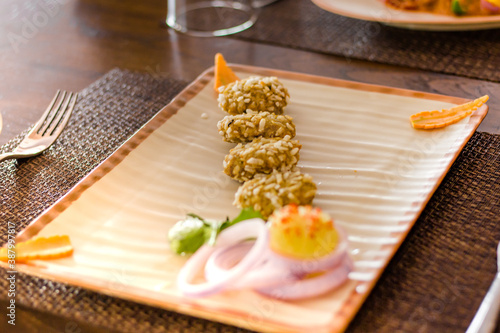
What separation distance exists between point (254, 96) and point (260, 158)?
0.28 m

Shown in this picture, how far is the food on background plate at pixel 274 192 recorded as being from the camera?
122cm

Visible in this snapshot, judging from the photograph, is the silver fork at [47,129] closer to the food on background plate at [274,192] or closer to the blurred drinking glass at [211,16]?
the food on background plate at [274,192]

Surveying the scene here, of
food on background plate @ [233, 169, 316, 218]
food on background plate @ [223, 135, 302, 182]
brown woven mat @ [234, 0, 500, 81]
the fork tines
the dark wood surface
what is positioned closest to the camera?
food on background plate @ [233, 169, 316, 218]

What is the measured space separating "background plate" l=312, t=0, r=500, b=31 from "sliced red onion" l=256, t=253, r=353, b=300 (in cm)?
131

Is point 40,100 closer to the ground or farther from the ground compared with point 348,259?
closer to the ground

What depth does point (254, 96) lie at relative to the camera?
1.59 m

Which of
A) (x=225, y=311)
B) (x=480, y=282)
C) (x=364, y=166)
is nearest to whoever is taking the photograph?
Answer: (x=225, y=311)

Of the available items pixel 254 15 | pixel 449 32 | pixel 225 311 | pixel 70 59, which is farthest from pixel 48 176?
pixel 449 32

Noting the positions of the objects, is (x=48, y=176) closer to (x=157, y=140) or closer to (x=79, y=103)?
(x=157, y=140)

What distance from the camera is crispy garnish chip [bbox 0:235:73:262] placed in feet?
3.65

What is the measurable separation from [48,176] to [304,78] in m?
0.79

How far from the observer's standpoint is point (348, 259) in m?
1.08

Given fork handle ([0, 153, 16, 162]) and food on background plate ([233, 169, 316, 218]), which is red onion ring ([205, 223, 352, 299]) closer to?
food on background plate ([233, 169, 316, 218])

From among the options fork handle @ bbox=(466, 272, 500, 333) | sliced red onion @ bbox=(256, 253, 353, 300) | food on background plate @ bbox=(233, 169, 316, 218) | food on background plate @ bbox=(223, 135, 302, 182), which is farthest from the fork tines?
fork handle @ bbox=(466, 272, 500, 333)
